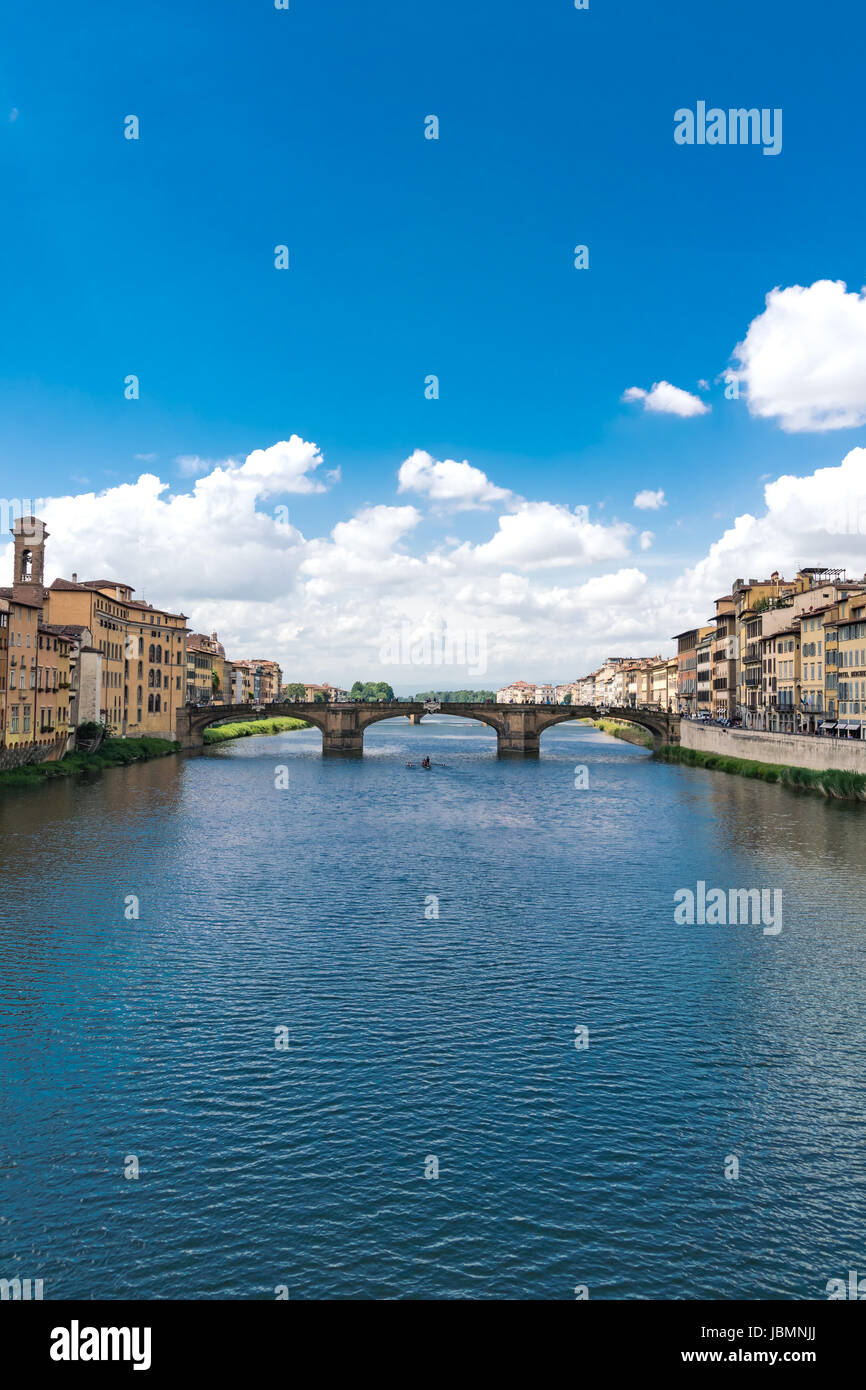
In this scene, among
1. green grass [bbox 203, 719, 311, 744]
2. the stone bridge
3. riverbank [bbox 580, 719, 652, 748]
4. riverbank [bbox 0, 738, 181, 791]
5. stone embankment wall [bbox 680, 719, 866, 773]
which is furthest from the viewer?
riverbank [bbox 580, 719, 652, 748]

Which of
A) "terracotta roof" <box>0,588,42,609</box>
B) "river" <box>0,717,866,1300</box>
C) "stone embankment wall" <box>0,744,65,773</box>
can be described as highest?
"terracotta roof" <box>0,588,42,609</box>

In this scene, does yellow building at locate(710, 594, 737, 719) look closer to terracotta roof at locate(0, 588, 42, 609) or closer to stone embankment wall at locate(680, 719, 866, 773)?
stone embankment wall at locate(680, 719, 866, 773)

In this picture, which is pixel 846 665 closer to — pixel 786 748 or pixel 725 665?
pixel 786 748

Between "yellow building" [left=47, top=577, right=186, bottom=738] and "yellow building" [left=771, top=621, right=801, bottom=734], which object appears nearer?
"yellow building" [left=771, top=621, right=801, bottom=734]

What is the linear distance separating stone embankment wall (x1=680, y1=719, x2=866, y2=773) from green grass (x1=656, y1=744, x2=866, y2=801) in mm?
648

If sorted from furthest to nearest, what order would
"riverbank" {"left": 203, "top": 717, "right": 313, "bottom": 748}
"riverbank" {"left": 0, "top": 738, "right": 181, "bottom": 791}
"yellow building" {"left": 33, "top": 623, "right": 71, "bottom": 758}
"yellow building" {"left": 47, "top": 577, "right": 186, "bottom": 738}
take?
"riverbank" {"left": 203, "top": 717, "right": 313, "bottom": 748} → "yellow building" {"left": 47, "top": 577, "right": 186, "bottom": 738} → "yellow building" {"left": 33, "top": 623, "right": 71, "bottom": 758} → "riverbank" {"left": 0, "top": 738, "right": 181, "bottom": 791}

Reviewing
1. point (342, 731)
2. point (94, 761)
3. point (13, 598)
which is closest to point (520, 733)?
point (342, 731)

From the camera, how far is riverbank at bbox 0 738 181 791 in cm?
7900

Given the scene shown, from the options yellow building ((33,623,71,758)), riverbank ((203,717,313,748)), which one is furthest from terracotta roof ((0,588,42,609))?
riverbank ((203,717,313,748))

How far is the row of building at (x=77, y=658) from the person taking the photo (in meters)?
84.9

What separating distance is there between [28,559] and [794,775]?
74427 mm
